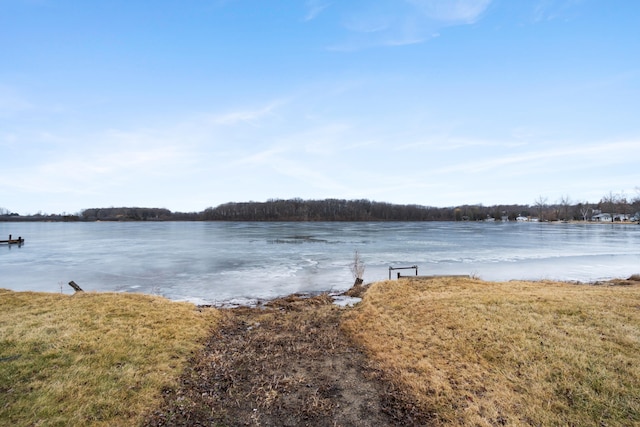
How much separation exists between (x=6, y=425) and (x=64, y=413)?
Result: 0.56m

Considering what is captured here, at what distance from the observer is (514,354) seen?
→ 5.90 metres

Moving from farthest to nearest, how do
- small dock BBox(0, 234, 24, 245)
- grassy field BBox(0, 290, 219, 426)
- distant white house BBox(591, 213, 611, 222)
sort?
1. distant white house BBox(591, 213, 611, 222)
2. small dock BBox(0, 234, 24, 245)
3. grassy field BBox(0, 290, 219, 426)

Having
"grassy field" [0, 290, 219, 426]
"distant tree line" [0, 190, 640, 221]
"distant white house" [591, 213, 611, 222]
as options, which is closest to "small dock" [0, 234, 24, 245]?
"grassy field" [0, 290, 219, 426]

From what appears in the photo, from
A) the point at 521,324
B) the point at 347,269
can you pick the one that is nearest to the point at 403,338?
the point at 521,324

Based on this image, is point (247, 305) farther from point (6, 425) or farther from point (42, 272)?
point (42, 272)

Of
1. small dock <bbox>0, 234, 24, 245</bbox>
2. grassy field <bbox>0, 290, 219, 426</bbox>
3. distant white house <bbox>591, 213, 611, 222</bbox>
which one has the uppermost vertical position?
distant white house <bbox>591, 213, 611, 222</bbox>

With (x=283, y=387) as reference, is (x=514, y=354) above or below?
above

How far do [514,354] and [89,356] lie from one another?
7.43 metres

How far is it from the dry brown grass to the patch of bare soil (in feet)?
1.51

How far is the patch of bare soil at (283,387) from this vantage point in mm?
4527

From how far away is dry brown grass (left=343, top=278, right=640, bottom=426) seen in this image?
178 inches

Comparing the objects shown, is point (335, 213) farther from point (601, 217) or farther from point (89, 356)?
point (89, 356)

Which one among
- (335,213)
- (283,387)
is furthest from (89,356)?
(335,213)

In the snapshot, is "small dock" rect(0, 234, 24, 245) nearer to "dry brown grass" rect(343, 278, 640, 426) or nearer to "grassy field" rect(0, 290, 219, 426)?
"grassy field" rect(0, 290, 219, 426)
